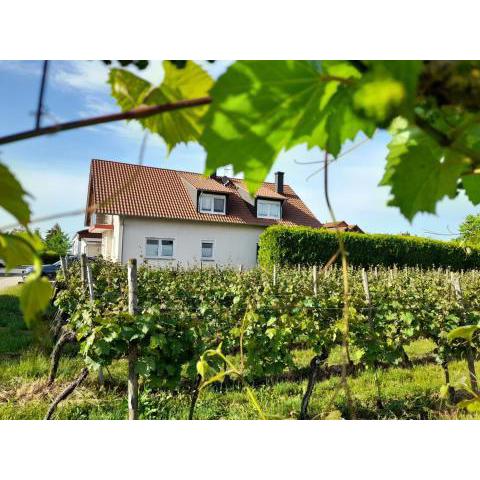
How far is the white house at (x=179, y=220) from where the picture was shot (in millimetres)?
2854

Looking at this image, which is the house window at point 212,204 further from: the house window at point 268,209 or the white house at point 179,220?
the house window at point 268,209

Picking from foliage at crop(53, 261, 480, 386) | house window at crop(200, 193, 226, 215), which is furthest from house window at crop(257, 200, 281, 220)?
foliage at crop(53, 261, 480, 386)

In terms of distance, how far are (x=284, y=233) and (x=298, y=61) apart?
19.1 feet

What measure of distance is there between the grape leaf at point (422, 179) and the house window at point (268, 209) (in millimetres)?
4869

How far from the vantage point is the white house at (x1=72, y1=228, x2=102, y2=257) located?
8.69ft

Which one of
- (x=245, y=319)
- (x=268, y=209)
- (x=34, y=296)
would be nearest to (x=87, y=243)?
(x=245, y=319)

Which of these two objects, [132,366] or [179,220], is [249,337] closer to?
[132,366]

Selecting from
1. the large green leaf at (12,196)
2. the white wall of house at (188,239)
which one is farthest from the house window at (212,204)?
the large green leaf at (12,196)

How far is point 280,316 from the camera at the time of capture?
108 inches

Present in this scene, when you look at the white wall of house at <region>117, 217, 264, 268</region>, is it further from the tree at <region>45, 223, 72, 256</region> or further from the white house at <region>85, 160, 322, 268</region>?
the tree at <region>45, 223, 72, 256</region>

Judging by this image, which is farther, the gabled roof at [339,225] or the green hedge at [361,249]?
the green hedge at [361,249]

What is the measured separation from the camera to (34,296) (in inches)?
6.5

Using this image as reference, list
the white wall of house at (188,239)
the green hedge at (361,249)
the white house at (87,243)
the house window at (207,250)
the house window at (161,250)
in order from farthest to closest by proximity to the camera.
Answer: the green hedge at (361,249) < the house window at (207,250) < the house window at (161,250) < the white wall of house at (188,239) < the white house at (87,243)
